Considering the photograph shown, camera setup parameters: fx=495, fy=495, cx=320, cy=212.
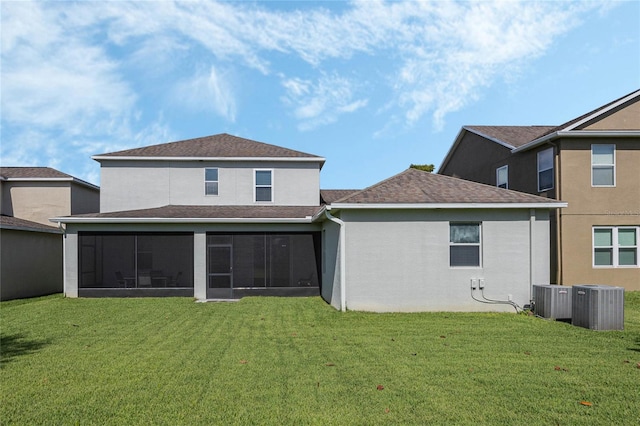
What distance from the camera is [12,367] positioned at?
26.5 feet

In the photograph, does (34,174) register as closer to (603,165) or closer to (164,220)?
(164,220)

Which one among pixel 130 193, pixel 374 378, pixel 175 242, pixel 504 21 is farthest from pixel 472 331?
pixel 130 193

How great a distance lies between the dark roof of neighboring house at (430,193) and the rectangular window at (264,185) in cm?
754

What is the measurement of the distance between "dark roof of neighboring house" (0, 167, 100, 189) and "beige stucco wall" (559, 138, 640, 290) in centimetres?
2244

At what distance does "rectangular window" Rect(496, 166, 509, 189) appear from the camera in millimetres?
20984

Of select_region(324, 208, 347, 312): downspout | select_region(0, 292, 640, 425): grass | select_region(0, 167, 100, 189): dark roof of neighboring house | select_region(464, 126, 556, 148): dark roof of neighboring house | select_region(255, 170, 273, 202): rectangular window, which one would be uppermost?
select_region(464, 126, 556, 148): dark roof of neighboring house

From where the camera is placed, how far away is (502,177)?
21484mm

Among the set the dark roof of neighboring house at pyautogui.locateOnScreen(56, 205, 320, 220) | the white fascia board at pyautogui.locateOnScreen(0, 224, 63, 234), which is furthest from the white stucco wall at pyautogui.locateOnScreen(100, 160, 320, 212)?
the white fascia board at pyautogui.locateOnScreen(0, 224, 63, 234)

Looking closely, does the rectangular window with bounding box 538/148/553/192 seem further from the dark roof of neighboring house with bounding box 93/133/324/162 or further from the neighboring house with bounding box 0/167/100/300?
the neighboring house with bounding box 0/167/100/300

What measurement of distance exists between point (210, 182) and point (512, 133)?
13.7m

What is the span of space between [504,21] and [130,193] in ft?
52.6

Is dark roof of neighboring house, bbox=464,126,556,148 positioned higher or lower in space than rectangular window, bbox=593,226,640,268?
higher

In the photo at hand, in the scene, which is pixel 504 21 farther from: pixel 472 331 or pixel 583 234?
pixel 472 331

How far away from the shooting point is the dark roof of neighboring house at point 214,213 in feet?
59.1
